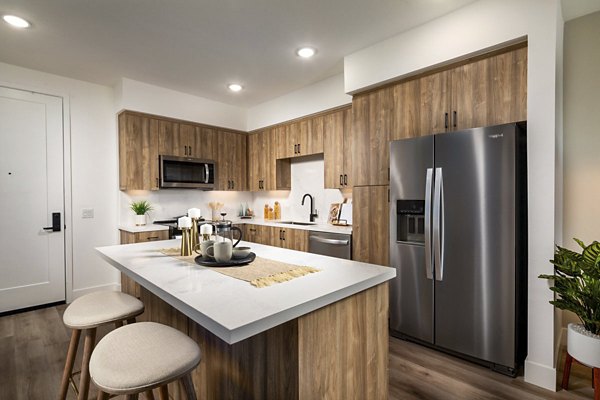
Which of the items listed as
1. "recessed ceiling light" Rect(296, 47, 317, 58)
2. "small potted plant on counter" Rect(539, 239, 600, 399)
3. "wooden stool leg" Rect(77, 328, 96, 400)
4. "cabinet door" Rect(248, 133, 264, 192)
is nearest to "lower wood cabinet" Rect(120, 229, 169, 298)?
"cabinet door" Rect(248, 133, 264, 192)

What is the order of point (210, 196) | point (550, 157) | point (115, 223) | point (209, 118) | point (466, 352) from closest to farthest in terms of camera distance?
point (550, 157), point (466, 352), point (115, 223), point (209, 118), point (210, 196)

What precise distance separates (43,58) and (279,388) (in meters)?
3.87

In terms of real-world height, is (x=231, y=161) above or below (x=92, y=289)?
above

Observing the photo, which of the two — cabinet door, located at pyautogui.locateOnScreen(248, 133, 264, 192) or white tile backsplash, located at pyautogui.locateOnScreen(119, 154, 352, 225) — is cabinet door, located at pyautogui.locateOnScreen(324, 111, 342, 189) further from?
cabinet door, located at pyautogui.locateOnScreen(248, 133, 264, 192)

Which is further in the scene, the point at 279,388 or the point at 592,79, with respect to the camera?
the point at 592,79

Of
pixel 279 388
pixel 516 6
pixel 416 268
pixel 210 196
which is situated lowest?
pixel 279 388

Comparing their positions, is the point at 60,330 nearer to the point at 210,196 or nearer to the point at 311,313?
the point at 210,196

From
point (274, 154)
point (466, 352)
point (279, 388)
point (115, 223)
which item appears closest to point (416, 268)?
point (466, 352)

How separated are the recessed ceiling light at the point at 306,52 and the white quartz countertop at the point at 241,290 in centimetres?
213

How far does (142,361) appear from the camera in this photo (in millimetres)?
1082

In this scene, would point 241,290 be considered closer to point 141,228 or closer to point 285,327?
point 285,327

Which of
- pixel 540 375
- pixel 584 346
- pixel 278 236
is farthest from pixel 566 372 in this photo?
pixel 278 236

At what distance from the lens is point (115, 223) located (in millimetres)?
4059

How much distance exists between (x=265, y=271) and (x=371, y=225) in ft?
5.72
